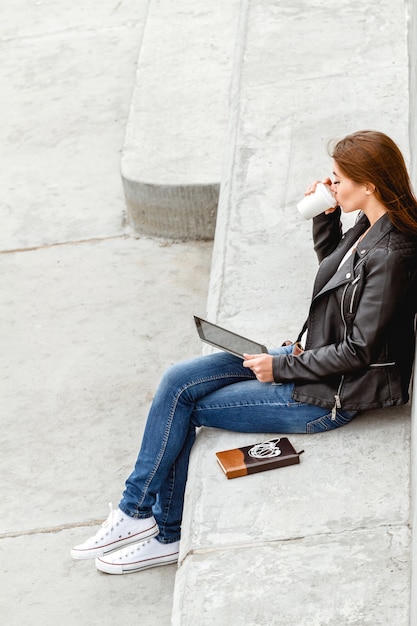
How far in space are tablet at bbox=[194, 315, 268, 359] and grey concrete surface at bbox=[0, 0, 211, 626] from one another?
1046mm

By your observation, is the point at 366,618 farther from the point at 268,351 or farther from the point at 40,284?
the point at 40,284

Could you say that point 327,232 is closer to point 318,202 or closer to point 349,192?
point 318,202

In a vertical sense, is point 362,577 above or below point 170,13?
above

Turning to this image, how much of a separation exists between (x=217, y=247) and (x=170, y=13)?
4378mm

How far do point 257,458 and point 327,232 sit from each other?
3.36 feet

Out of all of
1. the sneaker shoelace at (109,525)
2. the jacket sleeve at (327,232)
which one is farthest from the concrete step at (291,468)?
the jacket sleeve at (327,232)

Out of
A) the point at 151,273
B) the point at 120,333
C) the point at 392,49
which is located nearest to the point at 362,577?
the point at 120,333

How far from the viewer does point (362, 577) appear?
348cm

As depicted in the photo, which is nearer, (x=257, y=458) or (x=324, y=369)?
(x=324, y=369)

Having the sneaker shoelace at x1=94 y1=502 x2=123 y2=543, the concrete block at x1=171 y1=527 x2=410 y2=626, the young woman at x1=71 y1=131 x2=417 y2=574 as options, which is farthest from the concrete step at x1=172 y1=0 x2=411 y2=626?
the sneaker shoelace at x1=94 y1=502 x2=123 y2=543

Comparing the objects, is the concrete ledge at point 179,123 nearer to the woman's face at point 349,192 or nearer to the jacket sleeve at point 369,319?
the woman's face at point 349,192

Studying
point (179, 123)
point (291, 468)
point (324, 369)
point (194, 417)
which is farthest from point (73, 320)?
point (324, 369)

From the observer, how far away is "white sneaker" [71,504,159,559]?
437cm

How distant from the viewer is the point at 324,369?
389 cm
